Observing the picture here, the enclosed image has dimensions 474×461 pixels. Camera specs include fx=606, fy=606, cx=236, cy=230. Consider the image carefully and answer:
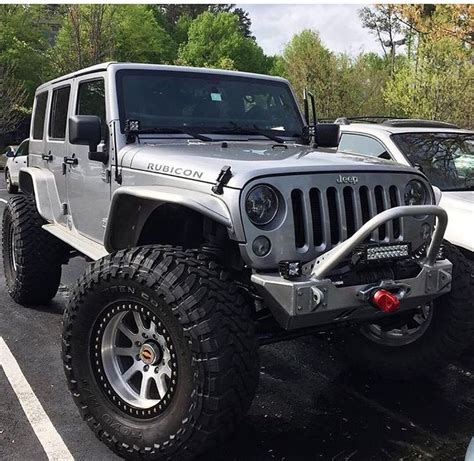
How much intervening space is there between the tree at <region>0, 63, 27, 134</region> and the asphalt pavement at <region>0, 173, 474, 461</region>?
26094 mm

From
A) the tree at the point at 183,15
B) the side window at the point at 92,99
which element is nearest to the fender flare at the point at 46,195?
the side window at the point at 92,99

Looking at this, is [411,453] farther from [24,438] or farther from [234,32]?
[234,32]

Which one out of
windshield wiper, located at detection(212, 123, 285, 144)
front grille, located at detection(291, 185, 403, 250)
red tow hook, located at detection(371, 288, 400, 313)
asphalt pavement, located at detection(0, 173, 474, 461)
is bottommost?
asphalt pavement, located at detection(0, 173, 474, 461)

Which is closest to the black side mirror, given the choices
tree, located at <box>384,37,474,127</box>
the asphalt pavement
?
the asphalt pavement

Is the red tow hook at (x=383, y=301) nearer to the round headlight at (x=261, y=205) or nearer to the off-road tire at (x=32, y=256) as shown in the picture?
the round headlight at (x=261, y=205)

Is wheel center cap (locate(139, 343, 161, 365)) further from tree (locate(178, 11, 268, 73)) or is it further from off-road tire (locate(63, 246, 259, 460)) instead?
tree (locate(178, 11, 268, 73))

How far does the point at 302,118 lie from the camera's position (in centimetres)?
482

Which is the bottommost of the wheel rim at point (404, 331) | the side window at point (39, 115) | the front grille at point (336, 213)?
the wheel rim at point (404, 331)

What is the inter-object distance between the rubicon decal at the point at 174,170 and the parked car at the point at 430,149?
2.46 meters

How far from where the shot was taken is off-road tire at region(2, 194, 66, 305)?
5.26 meters

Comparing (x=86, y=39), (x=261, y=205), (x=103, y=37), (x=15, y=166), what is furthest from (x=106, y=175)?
(x=86, y=39)

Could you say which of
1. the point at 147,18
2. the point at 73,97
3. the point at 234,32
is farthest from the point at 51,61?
the point at 73,97

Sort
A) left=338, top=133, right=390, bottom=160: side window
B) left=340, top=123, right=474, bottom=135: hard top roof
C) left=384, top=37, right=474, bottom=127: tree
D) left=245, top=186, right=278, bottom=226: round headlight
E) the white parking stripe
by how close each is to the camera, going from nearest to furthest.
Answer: left=245, top=186, right=278, bottom=226: round headlight < the white parking stripe < left=338, top=133, right=390, bottom=160: side window < left=340, top=123, right=474, bottom=135: hard top roof < left=384, top=37, right=474, bottom=127: tree

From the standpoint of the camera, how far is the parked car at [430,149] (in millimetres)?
5457
